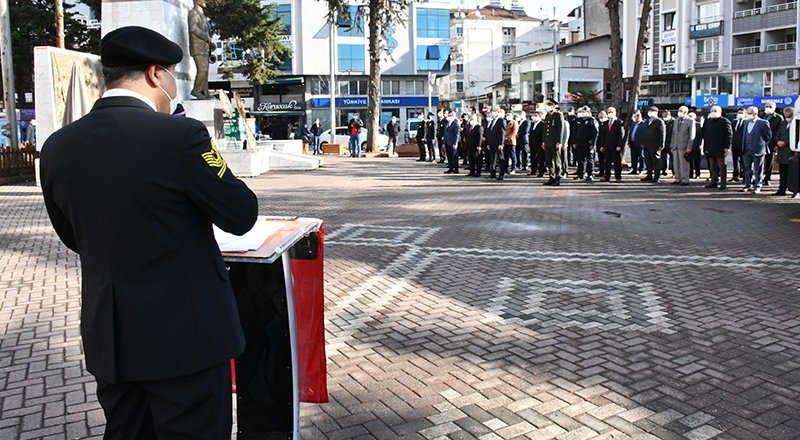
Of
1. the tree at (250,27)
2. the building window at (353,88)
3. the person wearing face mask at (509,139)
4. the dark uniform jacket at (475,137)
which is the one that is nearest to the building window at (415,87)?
the building window at (353,88)

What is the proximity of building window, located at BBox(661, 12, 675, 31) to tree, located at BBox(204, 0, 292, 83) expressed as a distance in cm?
3267

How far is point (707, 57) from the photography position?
56.0 meters

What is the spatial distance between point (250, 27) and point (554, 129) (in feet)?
102

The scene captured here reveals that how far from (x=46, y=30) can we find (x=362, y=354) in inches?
1667

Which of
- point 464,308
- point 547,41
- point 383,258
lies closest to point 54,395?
point 464,308

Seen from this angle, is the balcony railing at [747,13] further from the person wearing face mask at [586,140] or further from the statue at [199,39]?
the statue at [199,39]

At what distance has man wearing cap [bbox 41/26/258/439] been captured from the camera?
7.38ft

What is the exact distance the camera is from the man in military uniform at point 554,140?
18188 mm

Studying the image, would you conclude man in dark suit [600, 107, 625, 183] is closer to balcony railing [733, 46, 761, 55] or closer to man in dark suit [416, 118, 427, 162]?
man in dark suit [416, 118, 427, 162]

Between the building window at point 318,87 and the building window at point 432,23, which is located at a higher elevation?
the building window at point 432,23

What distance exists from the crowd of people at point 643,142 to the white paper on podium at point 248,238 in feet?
48.7

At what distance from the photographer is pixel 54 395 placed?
442cm

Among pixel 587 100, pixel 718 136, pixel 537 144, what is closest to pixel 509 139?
pixel 537 144

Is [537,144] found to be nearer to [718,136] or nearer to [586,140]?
[586,140]
